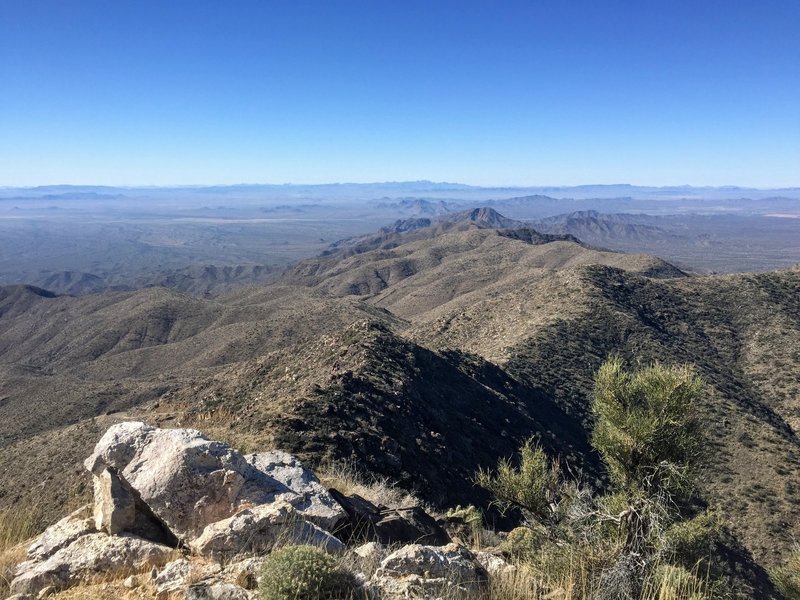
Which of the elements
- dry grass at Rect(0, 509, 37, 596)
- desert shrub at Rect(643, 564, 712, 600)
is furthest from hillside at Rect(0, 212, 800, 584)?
dry grass at Rect(0, 509, 37, 596)

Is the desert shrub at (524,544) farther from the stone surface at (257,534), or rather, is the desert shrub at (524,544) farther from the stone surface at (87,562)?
the stone surface at (87,562)

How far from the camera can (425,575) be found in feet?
19.0

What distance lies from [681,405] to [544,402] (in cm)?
2026

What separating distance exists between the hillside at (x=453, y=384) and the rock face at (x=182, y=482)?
8.25 metres

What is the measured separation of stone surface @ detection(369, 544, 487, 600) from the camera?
5508mm

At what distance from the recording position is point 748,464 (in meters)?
25.0

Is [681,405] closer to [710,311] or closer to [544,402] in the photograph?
[544,402]

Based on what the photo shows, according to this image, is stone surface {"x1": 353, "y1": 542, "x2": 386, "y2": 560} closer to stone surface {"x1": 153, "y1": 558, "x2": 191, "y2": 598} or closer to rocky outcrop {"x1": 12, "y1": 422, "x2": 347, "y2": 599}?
rocky outcrop {"x1": 12, "y1": 422, "x2": 347, "y2": 599}

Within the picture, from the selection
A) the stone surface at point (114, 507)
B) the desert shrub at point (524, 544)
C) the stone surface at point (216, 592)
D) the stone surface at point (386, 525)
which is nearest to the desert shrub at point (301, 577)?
Answer: the stone surface at point (216, 592)

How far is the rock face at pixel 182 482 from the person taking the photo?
660 cm

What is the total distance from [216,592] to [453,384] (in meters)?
21.4

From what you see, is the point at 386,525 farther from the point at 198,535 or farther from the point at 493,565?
the point at 198,535

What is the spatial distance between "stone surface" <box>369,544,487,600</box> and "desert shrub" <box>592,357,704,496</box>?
16.4 ft

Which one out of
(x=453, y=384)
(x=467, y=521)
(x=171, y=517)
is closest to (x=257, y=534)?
(x=171, y=517)
